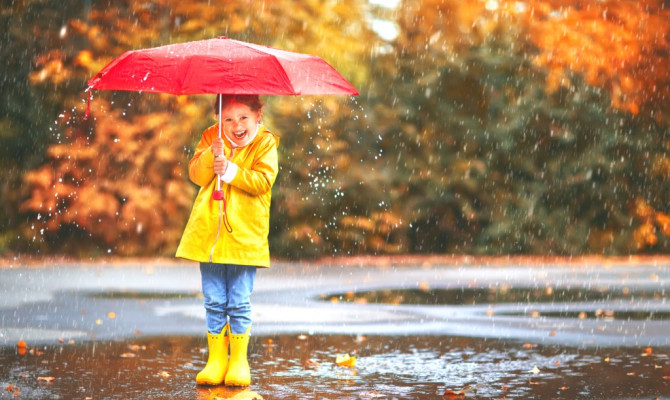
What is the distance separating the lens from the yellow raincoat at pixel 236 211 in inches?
255

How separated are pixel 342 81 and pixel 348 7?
9.79 meters

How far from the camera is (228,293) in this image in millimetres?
6723

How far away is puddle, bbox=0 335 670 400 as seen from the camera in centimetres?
648

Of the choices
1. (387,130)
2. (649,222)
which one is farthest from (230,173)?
(649,222)

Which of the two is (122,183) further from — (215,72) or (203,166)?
(215,72)

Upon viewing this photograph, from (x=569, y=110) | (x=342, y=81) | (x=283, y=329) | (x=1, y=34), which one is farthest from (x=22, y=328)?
(x=569, y=110)

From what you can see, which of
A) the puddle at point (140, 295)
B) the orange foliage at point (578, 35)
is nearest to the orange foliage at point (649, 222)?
the orange foliage at point (578, 35)

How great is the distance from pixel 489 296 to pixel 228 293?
521cm

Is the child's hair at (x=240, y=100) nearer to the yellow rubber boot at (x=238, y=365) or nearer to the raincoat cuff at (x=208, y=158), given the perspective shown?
the raincoat cuff at (x=208, y=158)

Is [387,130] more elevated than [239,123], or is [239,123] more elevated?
[387,130]

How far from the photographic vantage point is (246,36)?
50.3 feet

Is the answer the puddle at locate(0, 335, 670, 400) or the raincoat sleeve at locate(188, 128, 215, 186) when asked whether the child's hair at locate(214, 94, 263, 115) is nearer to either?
the raincoat sleeve at locate(188, 128, 215, 186)

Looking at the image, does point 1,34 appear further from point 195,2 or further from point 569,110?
point 569,110

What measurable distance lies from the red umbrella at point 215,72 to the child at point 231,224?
0.18 meters
